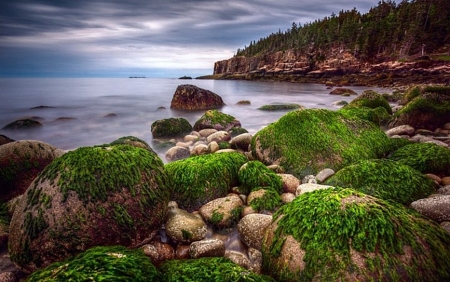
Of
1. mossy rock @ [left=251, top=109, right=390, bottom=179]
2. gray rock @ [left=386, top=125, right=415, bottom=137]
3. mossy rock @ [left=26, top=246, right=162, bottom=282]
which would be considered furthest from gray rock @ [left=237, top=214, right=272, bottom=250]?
gray rock @ [left=386, top=125, right=415, bottom=137]

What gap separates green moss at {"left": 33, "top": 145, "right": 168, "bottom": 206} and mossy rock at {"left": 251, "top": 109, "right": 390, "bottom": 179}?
261 cm

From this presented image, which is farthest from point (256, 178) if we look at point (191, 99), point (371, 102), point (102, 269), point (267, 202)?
point (191, 99)

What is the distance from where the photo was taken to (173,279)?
231 cm

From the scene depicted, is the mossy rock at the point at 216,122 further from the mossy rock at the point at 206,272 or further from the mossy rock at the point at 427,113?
the mossy rock at the point at 206,272

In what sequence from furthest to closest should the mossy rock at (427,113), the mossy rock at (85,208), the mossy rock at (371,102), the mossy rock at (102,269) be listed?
the mossy rock at (371,102) → the mossy rock at (427,113) → the mossy rock at (85,208) → the mossy rock at (102,269)

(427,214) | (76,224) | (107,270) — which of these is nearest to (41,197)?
(76,224)

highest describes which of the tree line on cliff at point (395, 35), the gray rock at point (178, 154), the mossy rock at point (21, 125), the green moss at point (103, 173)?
the tree line on cliff at point (395, 35)

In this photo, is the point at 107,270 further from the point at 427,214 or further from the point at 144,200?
the point at 427,214

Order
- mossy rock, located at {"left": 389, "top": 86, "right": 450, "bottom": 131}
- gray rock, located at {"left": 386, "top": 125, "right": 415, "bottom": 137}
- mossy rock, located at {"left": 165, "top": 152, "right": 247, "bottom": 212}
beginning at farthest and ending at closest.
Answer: mossy rock, located at {"left": 389, "top": 86, "right": 450, "bottom": 131}, gray rock, located at {"left": 386, "top": 125, "right": 415, "bottom": 137}, mossy rock, located at {"left": 165, "top": 152, "right": 247, "bottom": 212}

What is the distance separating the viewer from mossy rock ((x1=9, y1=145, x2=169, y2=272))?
2695 millimetres

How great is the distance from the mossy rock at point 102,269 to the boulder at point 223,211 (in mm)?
1343

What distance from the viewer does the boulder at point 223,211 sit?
3.58m

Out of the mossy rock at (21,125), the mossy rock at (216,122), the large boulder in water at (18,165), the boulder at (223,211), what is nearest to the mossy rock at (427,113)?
the mossy rock at (216,122)

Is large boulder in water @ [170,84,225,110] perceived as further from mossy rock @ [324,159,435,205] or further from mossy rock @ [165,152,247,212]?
mossy rock @ [324,159,435,205]
